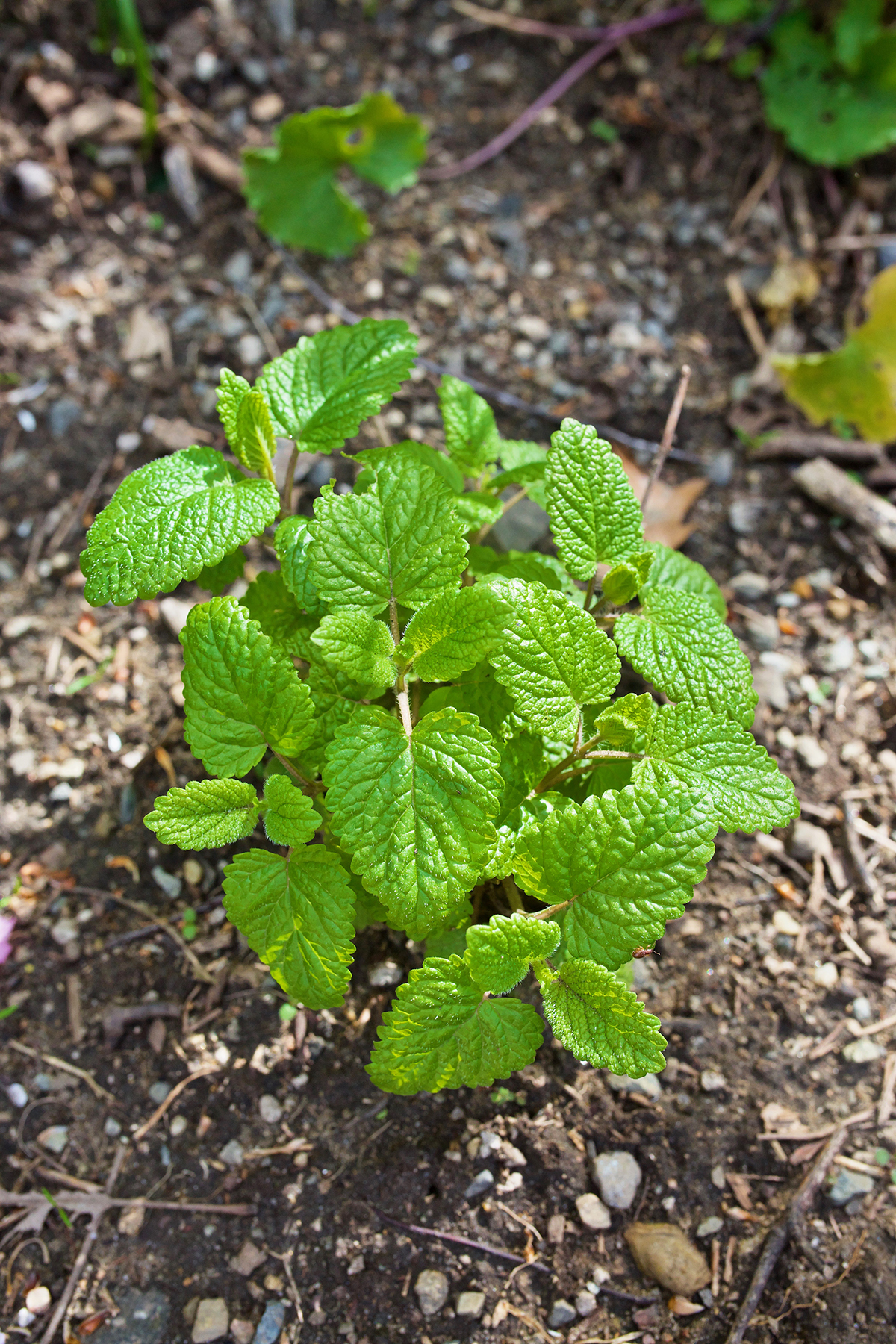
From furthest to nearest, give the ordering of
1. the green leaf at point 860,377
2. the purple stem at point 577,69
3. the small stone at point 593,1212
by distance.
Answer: the purple stem at point 577,69
the green leaf at point 860,377
the small stone at point 593,1212

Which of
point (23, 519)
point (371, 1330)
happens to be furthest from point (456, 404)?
point (371, 1330)

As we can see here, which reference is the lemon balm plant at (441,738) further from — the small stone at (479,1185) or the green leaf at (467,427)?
the small stone at (479,1185)

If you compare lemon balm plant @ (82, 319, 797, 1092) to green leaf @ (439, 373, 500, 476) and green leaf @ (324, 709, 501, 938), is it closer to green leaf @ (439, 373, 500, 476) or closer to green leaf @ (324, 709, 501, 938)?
green leaf @ (324, 709, 501, 938)

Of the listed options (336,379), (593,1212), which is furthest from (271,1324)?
(336,379)

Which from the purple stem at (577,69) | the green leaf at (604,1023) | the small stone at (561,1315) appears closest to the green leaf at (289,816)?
the green leaf at (604,1023)

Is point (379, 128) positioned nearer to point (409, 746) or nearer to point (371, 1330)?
point (409, 746)

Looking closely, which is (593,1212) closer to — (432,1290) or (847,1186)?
(432,1290)
